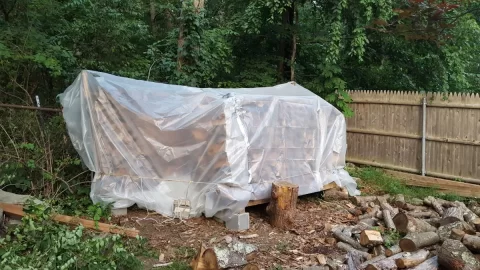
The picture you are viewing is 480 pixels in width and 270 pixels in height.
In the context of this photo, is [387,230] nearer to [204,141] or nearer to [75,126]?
[204,141]

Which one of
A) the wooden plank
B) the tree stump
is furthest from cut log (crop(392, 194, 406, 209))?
the wooden plank

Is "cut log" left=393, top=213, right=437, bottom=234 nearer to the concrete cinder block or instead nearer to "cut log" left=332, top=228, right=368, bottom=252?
"cut log" left=332, top=228, right=368, bottom=252

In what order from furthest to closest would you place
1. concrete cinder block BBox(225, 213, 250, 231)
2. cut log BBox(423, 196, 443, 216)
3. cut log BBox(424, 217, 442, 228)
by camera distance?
cut log BBox(423, 196, 443, 216) < cut log BBox(424, 217, 442, 228) < concrete cinder block BBox(225, 213, 250, 231)

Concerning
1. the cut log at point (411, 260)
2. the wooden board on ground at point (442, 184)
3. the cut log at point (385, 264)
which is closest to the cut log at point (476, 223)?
the cut log at point (411, 260)

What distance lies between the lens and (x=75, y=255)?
3689 millimetres

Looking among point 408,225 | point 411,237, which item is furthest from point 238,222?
point 408,225

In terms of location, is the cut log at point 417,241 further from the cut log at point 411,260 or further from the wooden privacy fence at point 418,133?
the wooden privacy fence at point 418,133

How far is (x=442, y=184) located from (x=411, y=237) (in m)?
3.43

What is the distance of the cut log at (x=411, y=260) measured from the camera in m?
4.42

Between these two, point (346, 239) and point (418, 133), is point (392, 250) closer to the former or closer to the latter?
point (346, 239)

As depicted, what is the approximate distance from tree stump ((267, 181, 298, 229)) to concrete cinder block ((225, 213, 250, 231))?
0.42 metres

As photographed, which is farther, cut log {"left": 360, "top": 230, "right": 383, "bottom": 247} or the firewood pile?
cut log {"left": 360, "top": 230, "right": 383, "bottom": 247}

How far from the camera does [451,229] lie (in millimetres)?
5145

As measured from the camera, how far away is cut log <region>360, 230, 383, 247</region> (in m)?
4.88
